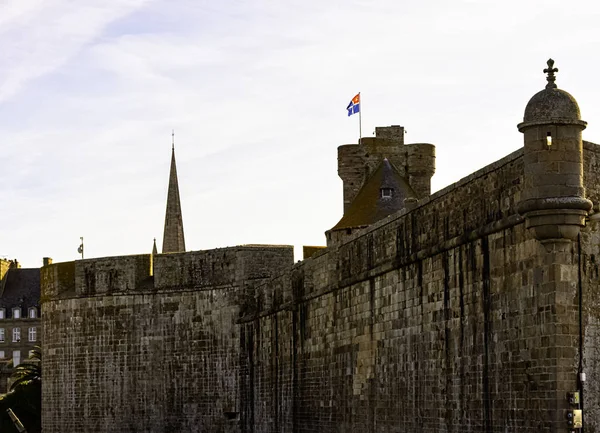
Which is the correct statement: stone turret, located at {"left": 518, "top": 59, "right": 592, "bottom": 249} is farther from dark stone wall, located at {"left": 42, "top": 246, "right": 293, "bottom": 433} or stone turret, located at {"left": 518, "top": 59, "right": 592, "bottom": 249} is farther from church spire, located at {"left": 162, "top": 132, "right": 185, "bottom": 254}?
church spire, located at {"left": 162, "top": 132, "right": 185, "bottom": 254}

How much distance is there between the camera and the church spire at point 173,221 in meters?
73.8

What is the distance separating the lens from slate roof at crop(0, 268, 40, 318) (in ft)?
309

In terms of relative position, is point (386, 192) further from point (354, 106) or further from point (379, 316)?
point (379, 316)

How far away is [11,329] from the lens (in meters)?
96.8

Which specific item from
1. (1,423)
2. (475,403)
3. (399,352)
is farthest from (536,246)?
(1,423)

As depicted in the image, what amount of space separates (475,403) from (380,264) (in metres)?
5.13

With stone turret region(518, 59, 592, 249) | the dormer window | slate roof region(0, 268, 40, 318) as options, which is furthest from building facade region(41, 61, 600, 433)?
slate roof region(0, 268, 40, 318)

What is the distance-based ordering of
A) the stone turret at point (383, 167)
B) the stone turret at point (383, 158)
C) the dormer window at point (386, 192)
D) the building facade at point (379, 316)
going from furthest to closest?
the stone turret at point (383, 158) → the stone turret at point (383, 167) → the dormer window at point (386, 192) → the building facade at point (379, 316)

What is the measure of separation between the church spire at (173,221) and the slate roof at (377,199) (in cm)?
3152

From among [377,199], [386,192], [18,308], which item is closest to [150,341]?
[377,199]

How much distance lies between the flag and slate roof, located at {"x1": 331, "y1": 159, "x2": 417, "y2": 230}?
255 cm

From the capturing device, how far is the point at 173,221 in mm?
76062

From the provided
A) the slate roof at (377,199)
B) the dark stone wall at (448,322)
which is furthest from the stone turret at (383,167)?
the dark stone wall at (448,322)

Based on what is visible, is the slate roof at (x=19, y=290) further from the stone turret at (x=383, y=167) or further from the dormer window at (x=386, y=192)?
the dormer window at (x=386, y=192)
